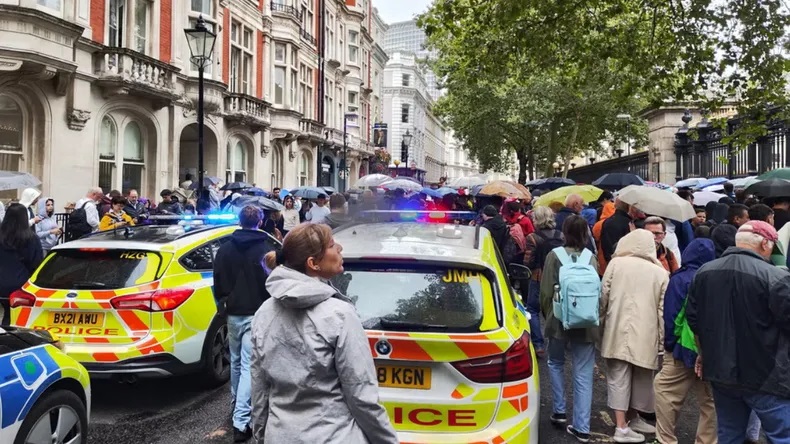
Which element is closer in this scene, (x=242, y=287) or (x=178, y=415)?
(x=242, y=287)

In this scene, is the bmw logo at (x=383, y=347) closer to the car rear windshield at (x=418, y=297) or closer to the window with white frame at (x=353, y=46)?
the car rear windshield at (x=418, y=297)

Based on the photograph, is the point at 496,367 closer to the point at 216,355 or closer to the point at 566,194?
the point at 216,355

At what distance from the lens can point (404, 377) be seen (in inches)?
139

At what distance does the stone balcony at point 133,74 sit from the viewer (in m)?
16.4

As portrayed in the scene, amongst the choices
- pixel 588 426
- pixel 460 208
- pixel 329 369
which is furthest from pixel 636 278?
pixel 460 208

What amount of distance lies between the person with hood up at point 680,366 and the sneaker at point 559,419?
0.76 meters

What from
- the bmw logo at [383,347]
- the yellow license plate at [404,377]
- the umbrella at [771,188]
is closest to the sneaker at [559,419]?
the yellow license plate at [404,377]

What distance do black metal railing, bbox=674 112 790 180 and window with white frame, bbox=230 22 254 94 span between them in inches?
640

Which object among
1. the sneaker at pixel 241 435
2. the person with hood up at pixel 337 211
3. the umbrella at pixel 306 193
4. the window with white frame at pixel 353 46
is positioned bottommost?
the sneaker at pixel 241 435

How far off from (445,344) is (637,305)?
2156 mm

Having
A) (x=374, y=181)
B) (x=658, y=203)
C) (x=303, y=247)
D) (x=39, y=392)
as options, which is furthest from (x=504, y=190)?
(x=303, y=247)

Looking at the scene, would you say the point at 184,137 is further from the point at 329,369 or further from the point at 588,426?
the point at 329,369

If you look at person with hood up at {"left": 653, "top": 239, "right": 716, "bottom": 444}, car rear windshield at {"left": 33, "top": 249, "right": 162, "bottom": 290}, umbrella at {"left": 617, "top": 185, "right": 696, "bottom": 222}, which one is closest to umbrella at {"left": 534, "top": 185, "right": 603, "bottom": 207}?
umbrella at {"left": 617, "top": 185, "right": 696, "bottom": 222}

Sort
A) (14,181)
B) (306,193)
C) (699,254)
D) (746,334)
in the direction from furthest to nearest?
(306,193) < (14,181) < (699,254) < (746,334)
